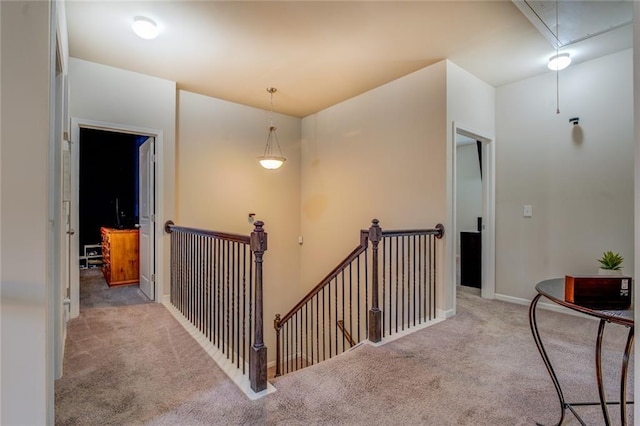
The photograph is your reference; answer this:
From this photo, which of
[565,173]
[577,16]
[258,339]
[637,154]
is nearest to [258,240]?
[258,339]

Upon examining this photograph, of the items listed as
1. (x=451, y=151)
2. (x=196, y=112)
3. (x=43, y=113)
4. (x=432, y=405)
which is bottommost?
(x=432, y=405)

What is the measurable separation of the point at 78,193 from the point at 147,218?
0.81 metres

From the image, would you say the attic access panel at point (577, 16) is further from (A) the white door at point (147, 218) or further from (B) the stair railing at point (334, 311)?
(A) the white door at point (147, 218)

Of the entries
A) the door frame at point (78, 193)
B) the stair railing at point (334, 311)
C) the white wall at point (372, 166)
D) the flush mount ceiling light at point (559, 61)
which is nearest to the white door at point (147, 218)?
the door frame at point (78, 193)

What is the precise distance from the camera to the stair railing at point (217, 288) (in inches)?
81.4

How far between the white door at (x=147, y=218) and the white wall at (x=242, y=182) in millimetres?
330

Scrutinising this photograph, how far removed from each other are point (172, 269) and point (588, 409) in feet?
12.4

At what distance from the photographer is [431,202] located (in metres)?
3.44

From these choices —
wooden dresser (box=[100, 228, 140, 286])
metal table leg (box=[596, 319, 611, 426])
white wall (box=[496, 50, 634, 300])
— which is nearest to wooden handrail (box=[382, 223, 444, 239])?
white wall (box=[496, 50, 634, 300])

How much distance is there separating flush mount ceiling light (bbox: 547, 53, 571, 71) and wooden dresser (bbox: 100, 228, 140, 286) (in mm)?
5509

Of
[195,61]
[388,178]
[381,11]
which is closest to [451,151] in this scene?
Result: [388,178]

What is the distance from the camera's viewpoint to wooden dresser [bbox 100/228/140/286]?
179 inches

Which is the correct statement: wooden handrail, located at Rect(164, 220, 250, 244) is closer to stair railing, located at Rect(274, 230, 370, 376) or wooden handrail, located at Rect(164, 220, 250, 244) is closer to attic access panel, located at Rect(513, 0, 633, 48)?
stair railing, located at Rect(274, 230, 370, 376)

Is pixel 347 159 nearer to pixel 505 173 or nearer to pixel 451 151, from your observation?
Answer: pixel 451 151
